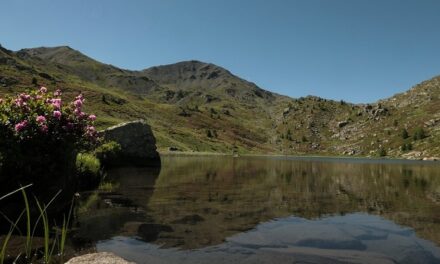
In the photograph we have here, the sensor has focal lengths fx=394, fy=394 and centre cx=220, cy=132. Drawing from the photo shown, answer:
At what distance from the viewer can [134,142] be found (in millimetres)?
61875

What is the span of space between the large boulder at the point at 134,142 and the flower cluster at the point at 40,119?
3750 cm

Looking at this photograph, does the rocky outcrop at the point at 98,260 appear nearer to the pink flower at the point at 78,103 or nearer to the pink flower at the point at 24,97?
the pink flower at the point at 24,97

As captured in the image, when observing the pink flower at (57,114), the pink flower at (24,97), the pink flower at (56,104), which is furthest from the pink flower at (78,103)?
the pink flower at (24,97)

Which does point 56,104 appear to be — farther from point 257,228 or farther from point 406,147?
point 406,147

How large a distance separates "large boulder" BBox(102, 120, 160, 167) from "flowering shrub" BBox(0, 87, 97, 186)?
37809mm

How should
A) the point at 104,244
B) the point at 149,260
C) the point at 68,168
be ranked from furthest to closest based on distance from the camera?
the point at 68,168 < the point at 104,244 < the point at 149,260

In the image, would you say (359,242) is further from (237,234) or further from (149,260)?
(149,260)

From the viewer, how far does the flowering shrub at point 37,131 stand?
1612 cm

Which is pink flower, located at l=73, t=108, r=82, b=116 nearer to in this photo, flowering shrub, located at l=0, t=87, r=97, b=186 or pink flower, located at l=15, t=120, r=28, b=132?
flowering shrub, located at l=0, t=87, r=97, b=186

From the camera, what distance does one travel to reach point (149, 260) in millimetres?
11781

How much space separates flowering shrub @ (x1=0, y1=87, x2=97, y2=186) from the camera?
16125mm

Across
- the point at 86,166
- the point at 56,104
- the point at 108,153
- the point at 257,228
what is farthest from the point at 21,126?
the point at 108,153

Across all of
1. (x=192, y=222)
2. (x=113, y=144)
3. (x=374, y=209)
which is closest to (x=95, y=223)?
(x=192, y=222)

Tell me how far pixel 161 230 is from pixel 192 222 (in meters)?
2.09
